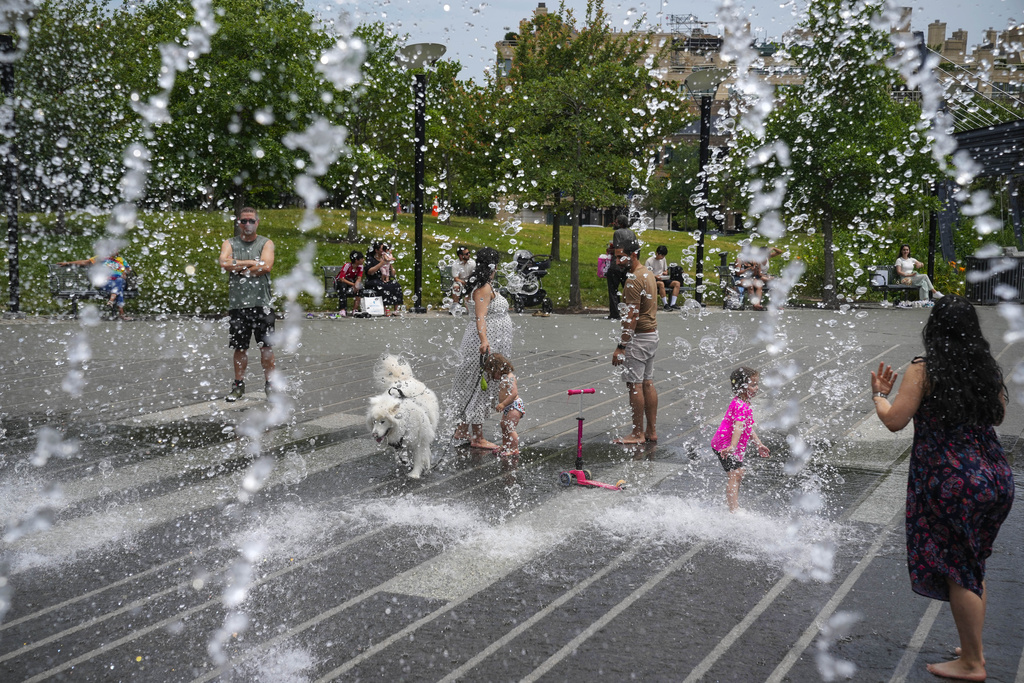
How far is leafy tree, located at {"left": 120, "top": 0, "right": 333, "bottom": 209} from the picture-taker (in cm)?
1873

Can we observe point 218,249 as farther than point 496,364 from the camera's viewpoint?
Yes

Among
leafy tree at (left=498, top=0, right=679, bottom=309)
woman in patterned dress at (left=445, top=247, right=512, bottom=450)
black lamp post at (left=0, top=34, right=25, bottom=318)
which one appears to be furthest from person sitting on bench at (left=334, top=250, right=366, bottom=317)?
woman in patterned dress at (left=445, top=247, right=512, bottom=450)

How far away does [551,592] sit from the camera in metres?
4.25

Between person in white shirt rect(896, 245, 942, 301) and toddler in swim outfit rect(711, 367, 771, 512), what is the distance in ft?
56.8

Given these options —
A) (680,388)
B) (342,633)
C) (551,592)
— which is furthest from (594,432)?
(342,633)

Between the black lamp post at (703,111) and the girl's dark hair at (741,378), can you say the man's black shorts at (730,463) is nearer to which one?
the girl's dark hair at (741,378)

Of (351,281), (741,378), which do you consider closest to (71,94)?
(351,281)

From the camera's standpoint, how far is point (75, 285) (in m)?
17.4

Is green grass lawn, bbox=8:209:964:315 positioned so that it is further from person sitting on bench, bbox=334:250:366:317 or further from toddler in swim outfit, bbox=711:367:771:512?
toddler in swim outfit, bbox=711:367:771:512

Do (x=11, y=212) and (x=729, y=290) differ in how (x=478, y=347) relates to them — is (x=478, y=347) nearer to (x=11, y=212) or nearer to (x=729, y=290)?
(x=11, y=212)

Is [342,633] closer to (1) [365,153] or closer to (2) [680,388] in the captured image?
(2) [680,388]

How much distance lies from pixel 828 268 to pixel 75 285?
1789 centimetres

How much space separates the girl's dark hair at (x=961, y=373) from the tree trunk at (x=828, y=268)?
2007 cm

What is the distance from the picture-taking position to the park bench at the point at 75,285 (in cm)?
1684
